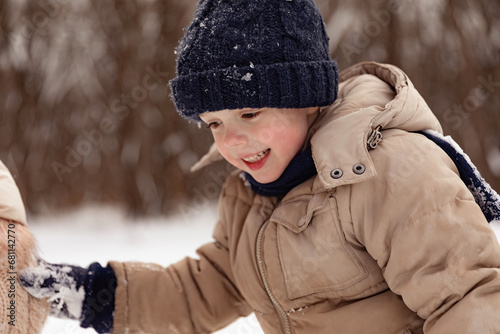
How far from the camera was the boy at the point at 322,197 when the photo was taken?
1.07 metres

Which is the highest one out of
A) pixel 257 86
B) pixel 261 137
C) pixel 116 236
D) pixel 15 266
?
pixel 257 86

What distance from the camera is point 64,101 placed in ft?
10.5

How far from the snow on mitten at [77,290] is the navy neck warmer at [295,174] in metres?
0.54

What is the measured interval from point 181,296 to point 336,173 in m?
0.67

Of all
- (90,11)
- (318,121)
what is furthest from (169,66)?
(318,121)

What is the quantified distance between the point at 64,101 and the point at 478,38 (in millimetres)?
2486

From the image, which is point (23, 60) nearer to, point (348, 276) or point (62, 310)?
point (62, 310)

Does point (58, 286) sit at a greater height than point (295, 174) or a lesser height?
lesser

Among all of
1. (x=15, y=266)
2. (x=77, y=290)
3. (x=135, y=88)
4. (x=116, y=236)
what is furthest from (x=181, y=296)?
(x=135, y=88)

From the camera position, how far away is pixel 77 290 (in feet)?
4.68

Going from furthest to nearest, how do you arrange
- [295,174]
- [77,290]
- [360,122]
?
[77,290]
[295,174]
[360,122]

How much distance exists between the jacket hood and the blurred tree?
1.87 m

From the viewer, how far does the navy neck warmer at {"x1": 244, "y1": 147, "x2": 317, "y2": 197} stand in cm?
130

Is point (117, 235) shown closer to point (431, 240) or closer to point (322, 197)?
point (322, 197)
